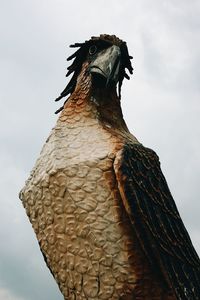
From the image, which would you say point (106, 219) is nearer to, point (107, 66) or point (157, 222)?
point (157, 222)

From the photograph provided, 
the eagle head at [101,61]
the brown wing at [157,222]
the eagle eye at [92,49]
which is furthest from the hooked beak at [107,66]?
the brown wing at [157,222]

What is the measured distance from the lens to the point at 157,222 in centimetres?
479

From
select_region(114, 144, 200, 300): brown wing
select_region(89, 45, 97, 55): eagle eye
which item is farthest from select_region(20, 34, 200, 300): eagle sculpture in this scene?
select_region(89, 45, 97, 55): eagle eye

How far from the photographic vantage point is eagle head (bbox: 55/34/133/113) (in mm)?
5488

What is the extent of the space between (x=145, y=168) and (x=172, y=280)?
3.35ft

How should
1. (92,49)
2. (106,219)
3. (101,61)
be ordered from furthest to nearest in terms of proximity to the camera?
(92,49), (101,61), (106,219)

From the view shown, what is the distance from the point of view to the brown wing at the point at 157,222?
4.59m

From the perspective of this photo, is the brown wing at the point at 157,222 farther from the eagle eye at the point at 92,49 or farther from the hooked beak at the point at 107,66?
the eagle eye at the point at 92,49

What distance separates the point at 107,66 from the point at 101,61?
0.14 meters

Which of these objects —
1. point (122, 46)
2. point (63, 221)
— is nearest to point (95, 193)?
point (63, 221)

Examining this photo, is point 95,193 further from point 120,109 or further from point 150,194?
point 120,109

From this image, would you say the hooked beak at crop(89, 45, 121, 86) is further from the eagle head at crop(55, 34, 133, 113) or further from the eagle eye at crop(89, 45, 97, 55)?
the eagle eye at crop(89, 45, 97, 55)

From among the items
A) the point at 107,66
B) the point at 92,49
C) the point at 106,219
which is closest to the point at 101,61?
the point at 107,66

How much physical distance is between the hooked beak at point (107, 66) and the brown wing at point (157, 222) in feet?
2.56
